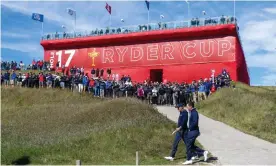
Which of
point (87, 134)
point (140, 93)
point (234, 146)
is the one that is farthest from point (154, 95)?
point (87, 134)

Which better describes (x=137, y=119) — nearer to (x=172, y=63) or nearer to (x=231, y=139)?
(x=231, y=139)

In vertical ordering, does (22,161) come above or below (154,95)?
below

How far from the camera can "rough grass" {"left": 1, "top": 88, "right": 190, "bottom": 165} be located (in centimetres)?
1225

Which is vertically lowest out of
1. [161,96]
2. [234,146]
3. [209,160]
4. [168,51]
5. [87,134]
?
[209,160]

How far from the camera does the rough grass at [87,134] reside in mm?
12250

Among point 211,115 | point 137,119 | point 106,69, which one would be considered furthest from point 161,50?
point 137,119

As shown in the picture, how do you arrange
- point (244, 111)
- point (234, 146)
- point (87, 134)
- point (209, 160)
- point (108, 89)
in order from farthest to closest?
1. point (108, 89)
2. point (244, 111)
3. point (234, 146)
4. point (87, 134)
5. point (209, 160)

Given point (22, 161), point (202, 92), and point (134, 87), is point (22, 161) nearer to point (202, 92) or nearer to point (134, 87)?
point (202, 92)

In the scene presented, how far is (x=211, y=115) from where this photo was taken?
2188 centimetres

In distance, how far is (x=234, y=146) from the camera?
14.6 meters

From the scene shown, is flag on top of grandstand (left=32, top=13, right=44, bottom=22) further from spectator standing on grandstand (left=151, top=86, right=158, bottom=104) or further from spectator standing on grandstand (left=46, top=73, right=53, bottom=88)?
spectator standing on grandstand (left=151, top=86, right=158, bottom=104)

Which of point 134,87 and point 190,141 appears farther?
point 134,87

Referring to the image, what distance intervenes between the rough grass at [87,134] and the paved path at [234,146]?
1.35 metres

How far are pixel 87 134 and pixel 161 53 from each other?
887 inches
